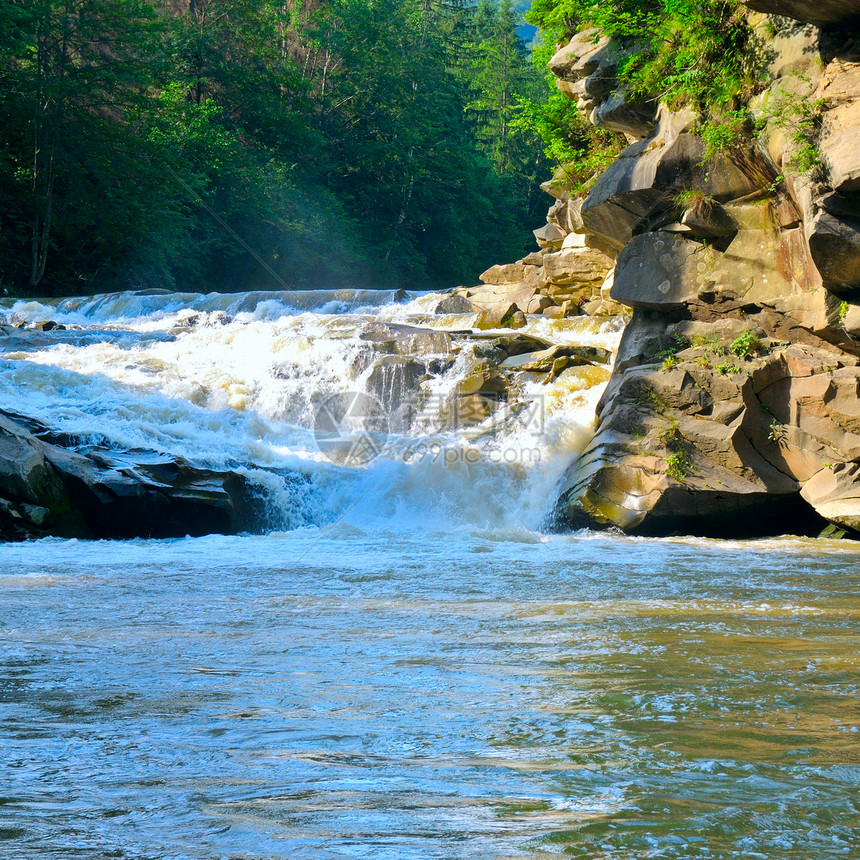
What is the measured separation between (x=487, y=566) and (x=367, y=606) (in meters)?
1.99

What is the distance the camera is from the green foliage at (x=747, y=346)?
10.2 metres

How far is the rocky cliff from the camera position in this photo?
9156 mm

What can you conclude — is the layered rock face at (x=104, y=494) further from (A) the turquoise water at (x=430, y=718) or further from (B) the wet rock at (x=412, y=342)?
(B) the wet rock at (x=412, y=342)

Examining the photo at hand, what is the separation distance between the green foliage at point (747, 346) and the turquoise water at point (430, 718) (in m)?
4.13

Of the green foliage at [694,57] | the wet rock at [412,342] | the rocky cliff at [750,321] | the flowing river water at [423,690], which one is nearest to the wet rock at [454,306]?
the wet rock at [412,342]

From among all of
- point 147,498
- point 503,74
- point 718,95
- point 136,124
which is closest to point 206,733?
point 147,498

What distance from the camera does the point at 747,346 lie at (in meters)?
10.2

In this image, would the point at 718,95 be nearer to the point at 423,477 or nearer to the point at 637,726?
the point at 423,477

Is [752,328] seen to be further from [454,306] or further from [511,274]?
[511,274]

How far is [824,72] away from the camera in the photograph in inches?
370

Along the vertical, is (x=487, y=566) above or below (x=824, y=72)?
below

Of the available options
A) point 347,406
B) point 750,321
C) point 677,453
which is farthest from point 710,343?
point 347,406

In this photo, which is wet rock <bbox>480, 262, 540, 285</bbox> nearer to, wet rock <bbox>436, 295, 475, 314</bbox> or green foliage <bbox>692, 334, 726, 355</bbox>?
wet rock <bbox>436, 295, 475, 314</bbox>

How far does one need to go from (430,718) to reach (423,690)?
1.32 ft
